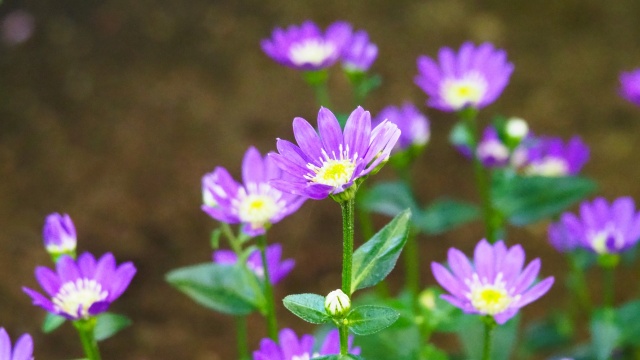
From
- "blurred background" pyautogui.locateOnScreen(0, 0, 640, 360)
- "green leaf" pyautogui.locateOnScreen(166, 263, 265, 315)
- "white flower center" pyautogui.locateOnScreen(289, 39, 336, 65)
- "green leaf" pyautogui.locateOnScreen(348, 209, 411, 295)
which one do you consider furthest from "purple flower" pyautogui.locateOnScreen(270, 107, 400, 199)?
"blurred background" pyautogui.locateOnScreen(0, 0, 640, 360)

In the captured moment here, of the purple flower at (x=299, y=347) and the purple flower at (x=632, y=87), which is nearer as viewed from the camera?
the purple flower at (x=299, y=347)

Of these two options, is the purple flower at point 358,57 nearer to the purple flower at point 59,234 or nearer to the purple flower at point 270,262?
the purple flower at point 270,262

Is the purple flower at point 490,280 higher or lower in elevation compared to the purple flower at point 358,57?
lower

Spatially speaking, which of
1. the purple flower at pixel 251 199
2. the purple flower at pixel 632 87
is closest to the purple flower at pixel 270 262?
the purple flower at pixel 251 199

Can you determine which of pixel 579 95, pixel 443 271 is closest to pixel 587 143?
pixel 579 95

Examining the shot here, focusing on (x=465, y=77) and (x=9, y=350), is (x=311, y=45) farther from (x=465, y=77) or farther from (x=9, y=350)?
(x=9, y=350)

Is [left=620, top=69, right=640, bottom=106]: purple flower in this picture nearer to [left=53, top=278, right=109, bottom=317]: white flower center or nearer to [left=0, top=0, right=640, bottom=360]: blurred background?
[left=0, top=0, right=640, bottom=360]: blurred background

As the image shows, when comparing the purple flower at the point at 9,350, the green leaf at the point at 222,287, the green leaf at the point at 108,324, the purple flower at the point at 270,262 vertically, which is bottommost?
the purple flower at the point at 9,350
